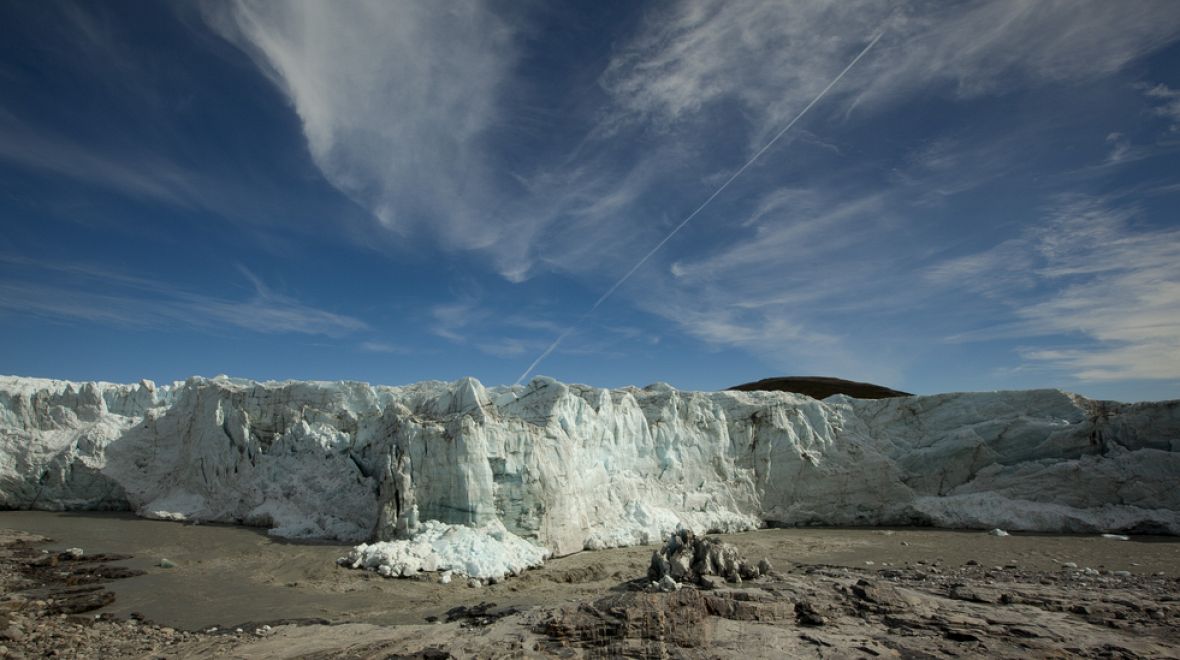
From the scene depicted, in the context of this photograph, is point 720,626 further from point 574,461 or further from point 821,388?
point 821,388

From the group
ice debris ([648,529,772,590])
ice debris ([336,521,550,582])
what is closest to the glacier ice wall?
ice debris ([336,521,550,582])

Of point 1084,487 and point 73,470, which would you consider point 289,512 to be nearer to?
point 73,470

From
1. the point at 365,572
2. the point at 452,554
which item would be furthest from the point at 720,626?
the point at 365,572

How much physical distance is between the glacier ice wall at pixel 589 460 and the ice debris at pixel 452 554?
706 mm

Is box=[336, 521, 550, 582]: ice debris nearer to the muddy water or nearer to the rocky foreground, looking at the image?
the muddy water

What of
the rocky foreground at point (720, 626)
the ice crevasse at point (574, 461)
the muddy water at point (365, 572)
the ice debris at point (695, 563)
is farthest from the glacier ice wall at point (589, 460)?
the rocky foreground at point (720, 626)

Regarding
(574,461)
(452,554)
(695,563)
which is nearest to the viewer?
(695,563)

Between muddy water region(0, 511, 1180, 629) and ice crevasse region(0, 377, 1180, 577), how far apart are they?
1.43 m

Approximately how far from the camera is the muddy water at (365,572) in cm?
1117

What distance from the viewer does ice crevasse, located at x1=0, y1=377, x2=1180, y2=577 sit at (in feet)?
55.6

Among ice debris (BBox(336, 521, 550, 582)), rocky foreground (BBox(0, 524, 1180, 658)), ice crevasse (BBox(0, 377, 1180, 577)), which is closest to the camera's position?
rocky foreground (BBox(0, 524, 1180, 658))

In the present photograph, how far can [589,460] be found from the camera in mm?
20094

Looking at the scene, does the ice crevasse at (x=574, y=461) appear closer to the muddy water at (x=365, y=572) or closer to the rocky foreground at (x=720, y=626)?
the muddy water at (x=365, y=572)

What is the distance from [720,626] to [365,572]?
8784 mm
